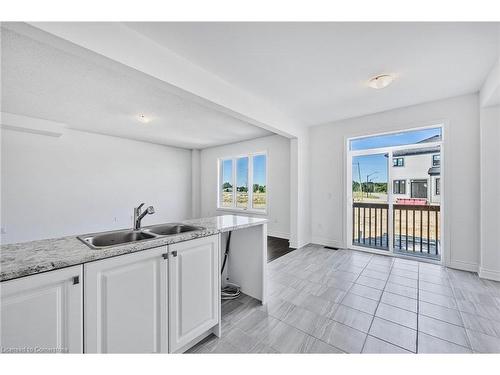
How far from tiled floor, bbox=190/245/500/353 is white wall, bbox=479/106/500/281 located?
0.90ft

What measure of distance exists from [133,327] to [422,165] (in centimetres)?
448

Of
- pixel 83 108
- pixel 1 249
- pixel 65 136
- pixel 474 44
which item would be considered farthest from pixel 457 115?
pixel 65 136

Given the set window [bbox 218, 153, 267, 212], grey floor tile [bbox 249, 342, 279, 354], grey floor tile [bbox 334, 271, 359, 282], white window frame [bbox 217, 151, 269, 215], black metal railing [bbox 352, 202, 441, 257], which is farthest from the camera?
window [bbox 218, 153, 267, 212]

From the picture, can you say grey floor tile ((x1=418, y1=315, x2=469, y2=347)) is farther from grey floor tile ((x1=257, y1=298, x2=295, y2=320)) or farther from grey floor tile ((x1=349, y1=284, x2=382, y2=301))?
grey floor tile ((x1=257, y1=298, x2=295, y2=320))

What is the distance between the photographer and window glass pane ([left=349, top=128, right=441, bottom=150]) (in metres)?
3.47

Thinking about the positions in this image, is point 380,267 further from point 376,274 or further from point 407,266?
point 407,266

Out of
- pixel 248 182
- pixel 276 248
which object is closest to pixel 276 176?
pixel 248 182

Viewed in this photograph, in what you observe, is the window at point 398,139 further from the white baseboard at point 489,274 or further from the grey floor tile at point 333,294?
the grey floor tile at point 333,294

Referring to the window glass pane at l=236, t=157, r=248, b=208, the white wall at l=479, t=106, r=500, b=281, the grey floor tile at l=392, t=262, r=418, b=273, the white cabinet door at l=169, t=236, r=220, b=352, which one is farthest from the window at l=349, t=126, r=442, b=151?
the white cabinet door at l=169, t=236, r=220, b=352

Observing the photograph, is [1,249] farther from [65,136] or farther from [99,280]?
[65,136]

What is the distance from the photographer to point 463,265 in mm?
3096

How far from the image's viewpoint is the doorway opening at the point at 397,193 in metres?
3.53

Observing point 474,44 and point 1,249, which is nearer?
point 1,249
